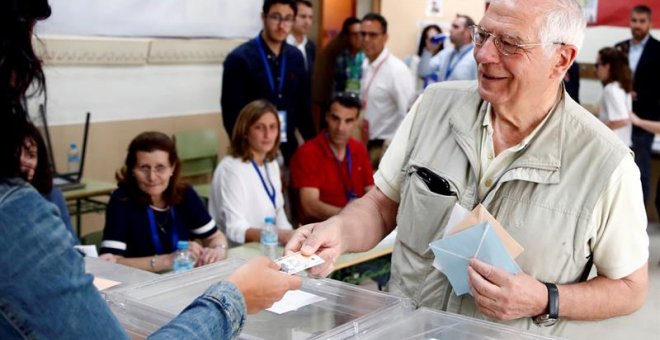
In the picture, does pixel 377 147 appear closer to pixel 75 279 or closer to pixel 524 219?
pixel 524 219

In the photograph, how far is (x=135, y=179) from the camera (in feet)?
12.1

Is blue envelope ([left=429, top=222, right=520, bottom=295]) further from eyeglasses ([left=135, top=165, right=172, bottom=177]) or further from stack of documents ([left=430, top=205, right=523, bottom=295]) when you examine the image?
eyeglasses ([left=135, top=165, right=172, bottom=177])

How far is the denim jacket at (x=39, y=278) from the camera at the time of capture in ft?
3.34

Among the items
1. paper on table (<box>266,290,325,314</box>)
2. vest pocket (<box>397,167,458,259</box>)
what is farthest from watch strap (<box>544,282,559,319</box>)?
paper on table (<box>266,290,325,314</box>)

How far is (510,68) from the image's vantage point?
75.3 inches

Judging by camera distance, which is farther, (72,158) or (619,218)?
(72,158)

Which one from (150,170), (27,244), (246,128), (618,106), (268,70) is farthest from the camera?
(618,106)

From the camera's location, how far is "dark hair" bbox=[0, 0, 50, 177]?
1.03 metres

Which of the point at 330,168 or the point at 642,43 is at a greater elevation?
the point at 642,43

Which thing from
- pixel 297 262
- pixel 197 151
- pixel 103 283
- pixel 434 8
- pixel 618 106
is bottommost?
pixel 197 151

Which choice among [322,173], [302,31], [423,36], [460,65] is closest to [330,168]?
[322,173]

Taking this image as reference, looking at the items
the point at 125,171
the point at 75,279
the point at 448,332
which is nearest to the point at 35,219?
the point at 75,279

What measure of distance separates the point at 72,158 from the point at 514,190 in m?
4.21

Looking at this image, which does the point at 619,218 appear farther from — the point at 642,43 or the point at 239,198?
the point at 642,43
